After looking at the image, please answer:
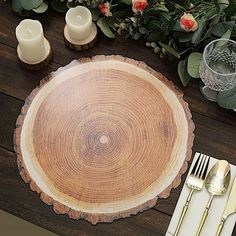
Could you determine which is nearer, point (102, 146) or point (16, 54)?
point (102, 146)

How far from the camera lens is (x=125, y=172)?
0.96 metres

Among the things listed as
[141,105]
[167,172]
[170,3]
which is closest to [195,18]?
[170,3]

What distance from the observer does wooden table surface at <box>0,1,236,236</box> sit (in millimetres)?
918

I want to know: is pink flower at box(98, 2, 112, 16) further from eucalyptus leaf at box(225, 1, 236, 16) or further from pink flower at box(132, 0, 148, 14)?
eucalyptus leaf at box(225, 1, 236, 16)

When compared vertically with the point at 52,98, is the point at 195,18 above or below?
above

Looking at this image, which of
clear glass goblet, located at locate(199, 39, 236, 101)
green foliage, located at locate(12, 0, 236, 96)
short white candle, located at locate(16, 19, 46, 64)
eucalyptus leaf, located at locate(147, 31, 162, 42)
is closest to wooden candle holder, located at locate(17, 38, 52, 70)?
short white candle, located at locate(16, 19, 46, 64)

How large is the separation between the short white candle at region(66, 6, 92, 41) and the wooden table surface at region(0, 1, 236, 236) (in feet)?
0.12

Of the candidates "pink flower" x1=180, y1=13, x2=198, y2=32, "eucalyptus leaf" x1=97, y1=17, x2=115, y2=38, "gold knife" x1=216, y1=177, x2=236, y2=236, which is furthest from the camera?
"eucalyptus leaf" x1=97, y1=17, x2=115, y2=38

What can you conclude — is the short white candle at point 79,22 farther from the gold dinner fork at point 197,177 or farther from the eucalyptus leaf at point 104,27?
the gold dinner fork at point 197,177

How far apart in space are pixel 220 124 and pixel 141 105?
159mm

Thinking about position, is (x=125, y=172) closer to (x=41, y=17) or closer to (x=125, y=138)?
(x=125, y=138)

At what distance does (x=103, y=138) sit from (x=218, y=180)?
0.23 meters

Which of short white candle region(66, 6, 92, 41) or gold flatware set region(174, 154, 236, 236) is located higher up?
short white candle region(66, 6, 92, 41)

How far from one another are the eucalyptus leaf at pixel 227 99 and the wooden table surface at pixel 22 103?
1.0 inches
